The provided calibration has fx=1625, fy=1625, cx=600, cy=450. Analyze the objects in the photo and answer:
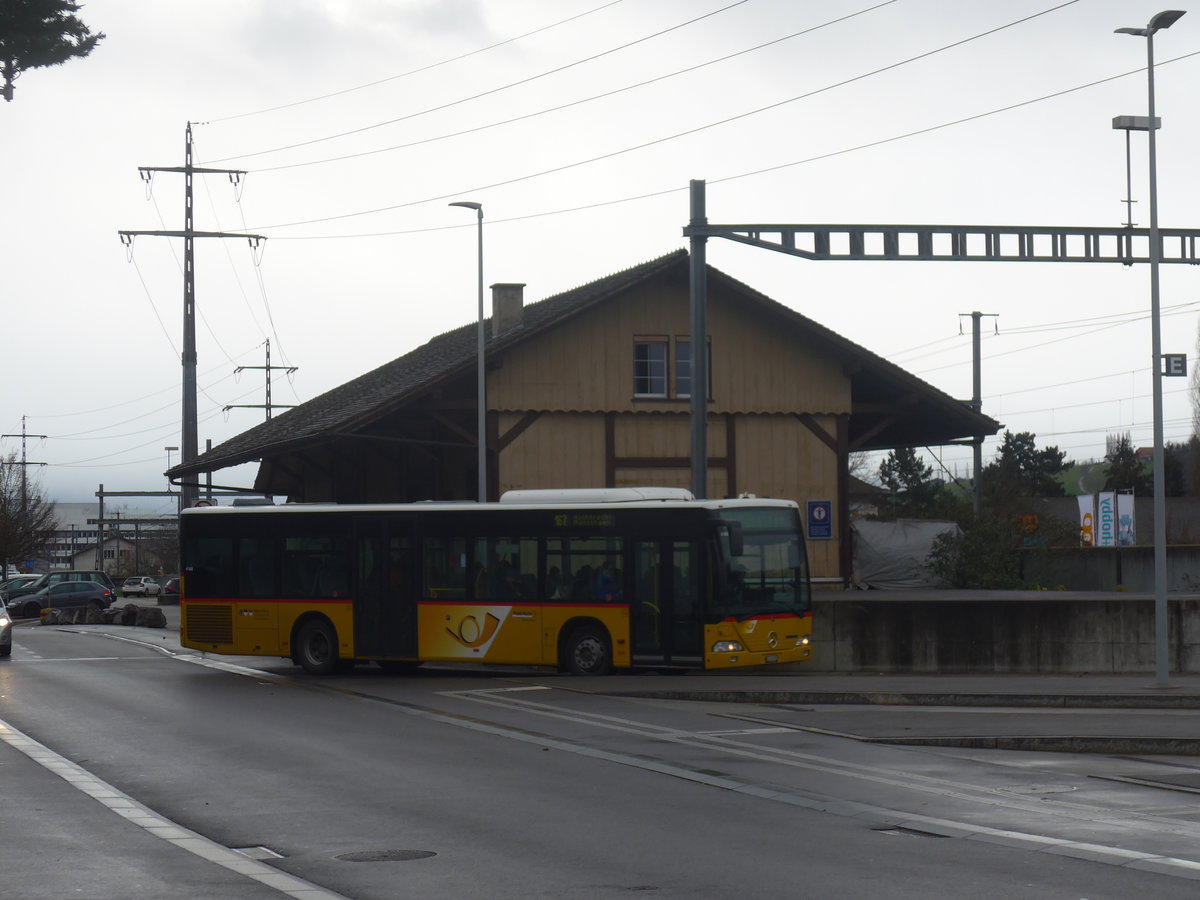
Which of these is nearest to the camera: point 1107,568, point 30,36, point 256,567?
point 30,36

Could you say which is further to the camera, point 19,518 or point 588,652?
point 19,518

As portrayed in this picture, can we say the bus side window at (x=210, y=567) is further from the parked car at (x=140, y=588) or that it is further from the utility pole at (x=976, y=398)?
the parked car at (x=140, y=588)

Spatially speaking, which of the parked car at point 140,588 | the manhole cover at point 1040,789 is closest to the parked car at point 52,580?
the parked car at point 140,588

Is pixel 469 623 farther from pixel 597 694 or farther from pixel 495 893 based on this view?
pixel 495 893

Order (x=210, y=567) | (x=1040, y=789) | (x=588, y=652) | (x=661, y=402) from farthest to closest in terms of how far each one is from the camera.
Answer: (x=661, y=402), (x=210, y=567), (x=588, y=652), (x=1040, y=789)

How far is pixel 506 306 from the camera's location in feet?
135

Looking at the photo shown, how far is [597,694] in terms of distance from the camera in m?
21.2

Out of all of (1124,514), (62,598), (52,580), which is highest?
(1124,514)

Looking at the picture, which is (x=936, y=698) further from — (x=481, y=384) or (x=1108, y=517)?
(x=1108, y=517)

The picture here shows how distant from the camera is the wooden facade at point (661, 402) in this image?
36219mm

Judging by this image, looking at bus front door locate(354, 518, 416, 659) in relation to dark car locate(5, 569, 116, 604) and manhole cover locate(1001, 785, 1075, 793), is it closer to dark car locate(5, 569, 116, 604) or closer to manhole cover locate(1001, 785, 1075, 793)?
manhole cover locate(1001, 785, 1075, 793)

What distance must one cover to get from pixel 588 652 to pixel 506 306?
61.3 ft

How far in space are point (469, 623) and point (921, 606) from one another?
26.7 feet

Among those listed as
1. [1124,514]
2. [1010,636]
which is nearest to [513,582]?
[1010,636]
